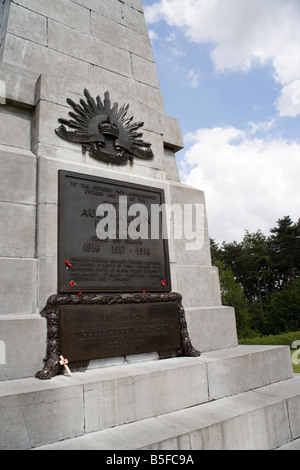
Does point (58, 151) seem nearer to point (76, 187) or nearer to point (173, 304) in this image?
point (76, 187)

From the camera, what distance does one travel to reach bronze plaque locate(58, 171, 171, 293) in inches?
189

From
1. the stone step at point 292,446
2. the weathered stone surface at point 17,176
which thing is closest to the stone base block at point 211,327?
the stone step at point 292,446

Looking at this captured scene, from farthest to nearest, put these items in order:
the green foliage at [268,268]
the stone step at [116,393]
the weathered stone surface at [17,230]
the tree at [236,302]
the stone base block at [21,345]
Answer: the green foliage at [268,268] → the tree at [236,302] → the weathered stone surface at [17,230] → the stone base block at [21,345] → the stone step at [116,393]

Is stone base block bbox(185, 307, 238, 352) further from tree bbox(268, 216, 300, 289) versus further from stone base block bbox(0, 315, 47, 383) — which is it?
tree bbox(268, 216, 300, 289)

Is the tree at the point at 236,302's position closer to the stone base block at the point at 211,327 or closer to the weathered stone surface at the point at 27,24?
the stone base block at the point at 211,327

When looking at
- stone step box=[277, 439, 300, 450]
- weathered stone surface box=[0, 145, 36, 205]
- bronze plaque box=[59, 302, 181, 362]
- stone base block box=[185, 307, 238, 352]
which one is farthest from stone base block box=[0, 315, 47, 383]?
stone step box=[277, 439, 300, 450]

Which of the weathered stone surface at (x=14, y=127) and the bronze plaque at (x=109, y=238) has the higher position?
the weathered stone surface at (x=14, y=127)

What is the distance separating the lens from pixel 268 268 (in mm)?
57125

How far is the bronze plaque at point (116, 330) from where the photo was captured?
170 inches

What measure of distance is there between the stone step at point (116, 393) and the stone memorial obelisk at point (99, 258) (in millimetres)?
13

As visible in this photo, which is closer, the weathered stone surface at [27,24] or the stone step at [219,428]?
the stone step at [219,428]

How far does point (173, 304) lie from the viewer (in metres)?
5.39

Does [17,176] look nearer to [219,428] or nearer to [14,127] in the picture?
[14,127]

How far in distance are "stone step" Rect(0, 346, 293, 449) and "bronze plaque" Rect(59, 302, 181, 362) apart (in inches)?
9.5
